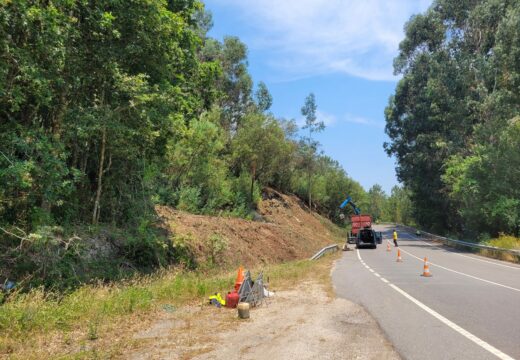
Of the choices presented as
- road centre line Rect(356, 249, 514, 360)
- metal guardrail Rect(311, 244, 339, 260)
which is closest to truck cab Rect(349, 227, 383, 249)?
A: metal guardrail Rect(311, 244, 339, 260)

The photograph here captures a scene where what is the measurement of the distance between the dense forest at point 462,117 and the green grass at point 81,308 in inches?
1052

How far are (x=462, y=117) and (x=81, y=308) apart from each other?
41038mm

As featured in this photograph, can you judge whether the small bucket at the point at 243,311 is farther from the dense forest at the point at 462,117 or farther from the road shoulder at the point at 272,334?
the dense forest at the point at 462,117

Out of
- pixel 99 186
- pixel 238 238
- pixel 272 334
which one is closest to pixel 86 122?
pixel 99 186

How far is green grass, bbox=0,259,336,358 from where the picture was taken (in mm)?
7338

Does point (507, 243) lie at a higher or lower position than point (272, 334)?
higher

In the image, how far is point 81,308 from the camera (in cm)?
906

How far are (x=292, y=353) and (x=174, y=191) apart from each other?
841 inches

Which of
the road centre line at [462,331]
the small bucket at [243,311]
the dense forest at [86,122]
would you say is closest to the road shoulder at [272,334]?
the small bucket at [243,311]

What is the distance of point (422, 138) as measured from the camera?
1832 inches

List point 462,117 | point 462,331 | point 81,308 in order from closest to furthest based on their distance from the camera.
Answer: point 462,331, point 81,308, point 462,117

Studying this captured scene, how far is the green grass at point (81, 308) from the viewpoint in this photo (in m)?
7.34

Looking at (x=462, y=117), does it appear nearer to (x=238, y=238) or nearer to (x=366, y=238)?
(x=366, y=238)

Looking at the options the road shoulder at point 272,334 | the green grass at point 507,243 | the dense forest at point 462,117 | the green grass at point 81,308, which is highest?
the dense forest at point 462,117
